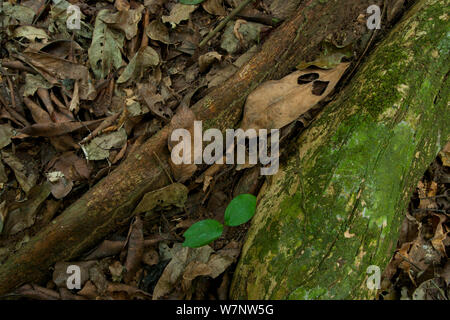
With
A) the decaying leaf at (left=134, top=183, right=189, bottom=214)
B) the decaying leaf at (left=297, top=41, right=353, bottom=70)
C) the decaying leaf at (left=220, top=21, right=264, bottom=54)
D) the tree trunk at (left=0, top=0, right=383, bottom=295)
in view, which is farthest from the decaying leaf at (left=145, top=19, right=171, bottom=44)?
the decaying leaf at (left=134, top=183, right=189, bottom=214)

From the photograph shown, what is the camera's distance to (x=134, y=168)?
81.2 inches

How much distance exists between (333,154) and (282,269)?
0.61 metres

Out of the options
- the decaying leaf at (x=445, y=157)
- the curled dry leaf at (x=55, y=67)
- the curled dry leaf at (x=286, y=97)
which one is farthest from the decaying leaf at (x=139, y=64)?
the decaying leaf at (x=445, y=157)

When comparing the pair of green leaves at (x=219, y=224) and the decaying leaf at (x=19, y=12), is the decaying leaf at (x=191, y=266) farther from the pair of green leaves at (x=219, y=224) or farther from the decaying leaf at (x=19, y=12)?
the decaying leaf at (x=19, y=12)

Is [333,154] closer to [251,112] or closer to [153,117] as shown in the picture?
[251,112]

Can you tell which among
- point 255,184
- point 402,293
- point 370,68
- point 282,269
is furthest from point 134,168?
point 402,293

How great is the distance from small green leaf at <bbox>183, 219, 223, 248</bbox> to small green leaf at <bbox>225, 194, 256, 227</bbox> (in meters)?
0.07

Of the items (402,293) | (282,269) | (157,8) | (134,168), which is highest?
(157,8)

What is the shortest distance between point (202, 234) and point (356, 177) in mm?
828

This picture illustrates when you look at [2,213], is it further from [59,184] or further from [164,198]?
[164,198]

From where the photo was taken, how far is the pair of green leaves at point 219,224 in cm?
186

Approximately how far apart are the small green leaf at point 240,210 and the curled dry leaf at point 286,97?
0.44 m

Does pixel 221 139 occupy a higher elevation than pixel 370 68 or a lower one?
lower

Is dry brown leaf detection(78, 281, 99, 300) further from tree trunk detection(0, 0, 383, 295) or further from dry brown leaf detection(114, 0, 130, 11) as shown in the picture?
dry brown leaf detection(114, 0, 130, 11)
